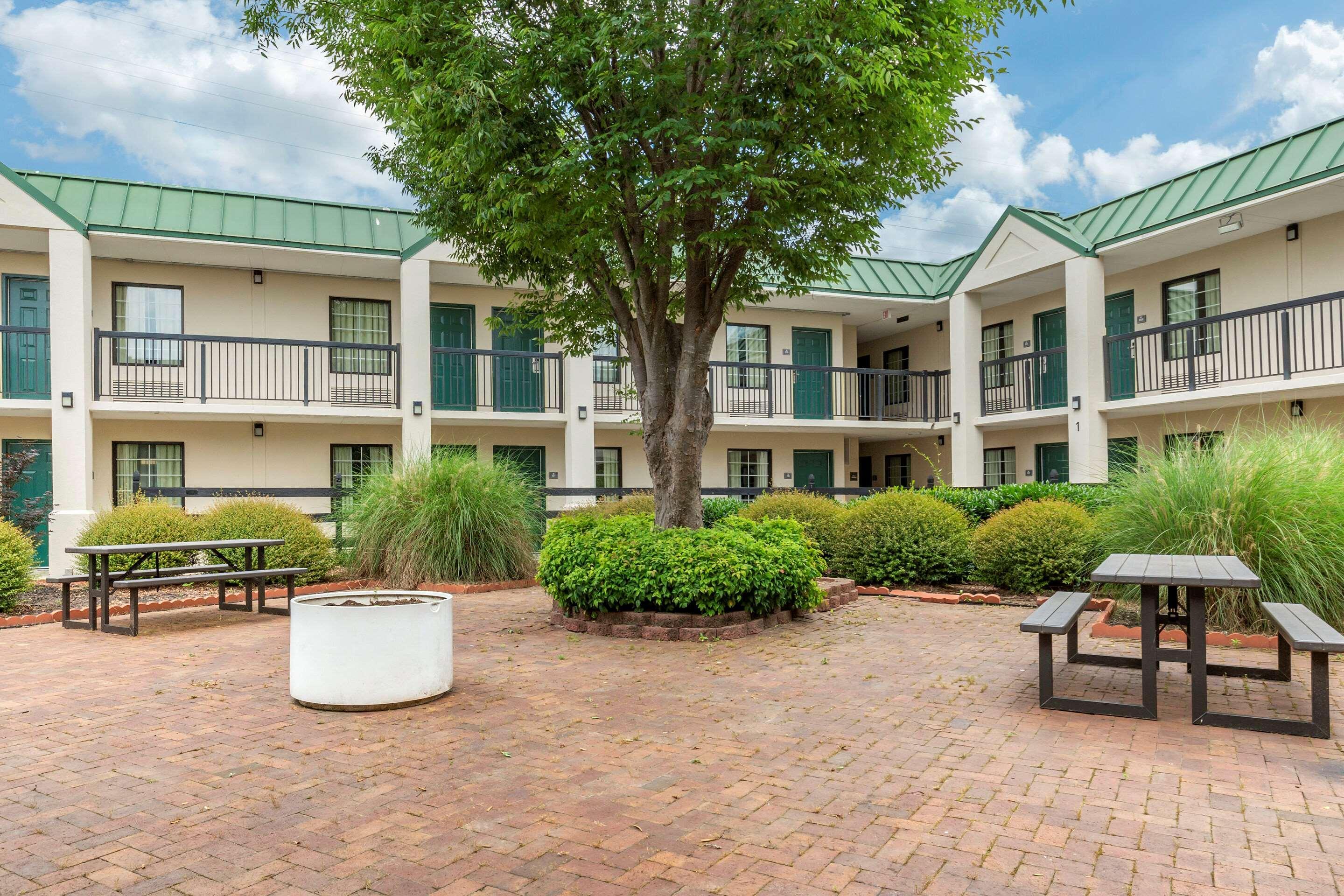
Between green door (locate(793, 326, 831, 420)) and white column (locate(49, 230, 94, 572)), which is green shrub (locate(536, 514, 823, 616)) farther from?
Answer: green door (locate(793, 326, 831, 420))

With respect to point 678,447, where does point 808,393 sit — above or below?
above

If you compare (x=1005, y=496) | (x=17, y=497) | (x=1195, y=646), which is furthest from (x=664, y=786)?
(x=17, y=497)

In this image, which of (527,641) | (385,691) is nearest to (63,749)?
(385,691)

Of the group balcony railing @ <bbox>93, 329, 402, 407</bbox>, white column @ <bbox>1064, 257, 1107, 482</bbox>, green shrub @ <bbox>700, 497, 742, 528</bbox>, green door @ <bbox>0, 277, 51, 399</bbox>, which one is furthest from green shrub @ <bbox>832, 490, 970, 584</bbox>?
green door @ <bbox>0, 277, 51, 399</bbox>

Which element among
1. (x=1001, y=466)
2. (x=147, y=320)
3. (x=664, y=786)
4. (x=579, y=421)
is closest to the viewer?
(x=664, y=786)

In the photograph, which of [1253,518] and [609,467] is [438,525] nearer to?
[1253,518]

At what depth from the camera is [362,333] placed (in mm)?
18219

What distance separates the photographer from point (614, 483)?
20.1 metres

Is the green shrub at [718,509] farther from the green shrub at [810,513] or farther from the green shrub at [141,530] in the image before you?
the green shrub at [141,530]

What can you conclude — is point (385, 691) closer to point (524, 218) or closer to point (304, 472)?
point (524, 218)

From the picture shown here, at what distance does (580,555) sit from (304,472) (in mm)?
11699

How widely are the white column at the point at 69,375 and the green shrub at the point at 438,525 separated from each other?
599 centimetres

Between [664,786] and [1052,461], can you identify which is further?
[1052,461]

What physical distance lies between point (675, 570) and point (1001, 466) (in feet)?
50.5
